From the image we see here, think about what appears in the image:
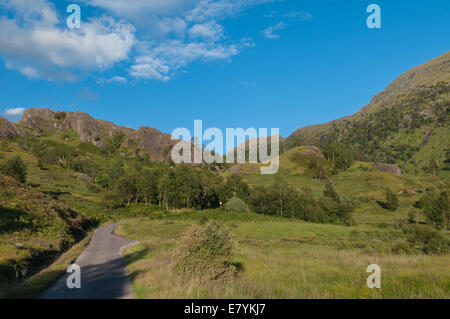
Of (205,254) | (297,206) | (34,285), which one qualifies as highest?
(205,254)

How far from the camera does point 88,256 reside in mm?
22594

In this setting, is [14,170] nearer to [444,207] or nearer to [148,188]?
[148,188]

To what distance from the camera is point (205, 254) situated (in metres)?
12.2

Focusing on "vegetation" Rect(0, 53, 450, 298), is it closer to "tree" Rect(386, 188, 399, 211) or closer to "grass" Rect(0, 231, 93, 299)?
"grass" Rect(0, 231, 93, 299)

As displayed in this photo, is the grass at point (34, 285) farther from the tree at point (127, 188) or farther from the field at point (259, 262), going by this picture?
the tree at point (127, 188)

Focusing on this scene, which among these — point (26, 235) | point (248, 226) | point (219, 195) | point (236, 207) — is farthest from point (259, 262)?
point (219, 195)

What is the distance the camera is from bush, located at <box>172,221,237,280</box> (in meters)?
11.6

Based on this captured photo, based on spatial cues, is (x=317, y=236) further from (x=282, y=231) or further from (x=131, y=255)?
(x=131, y=255)

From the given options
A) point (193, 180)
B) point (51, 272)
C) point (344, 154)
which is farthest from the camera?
point (344, 154)

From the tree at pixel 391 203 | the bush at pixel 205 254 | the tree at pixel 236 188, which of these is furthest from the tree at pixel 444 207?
the bush at pixel 205 254

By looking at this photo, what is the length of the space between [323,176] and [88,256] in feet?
420

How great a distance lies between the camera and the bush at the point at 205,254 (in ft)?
38.1

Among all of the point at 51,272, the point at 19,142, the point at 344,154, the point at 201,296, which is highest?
the point at 19,142
